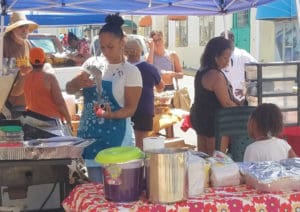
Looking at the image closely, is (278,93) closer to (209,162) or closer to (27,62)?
(27,62)

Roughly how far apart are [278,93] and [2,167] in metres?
4.56

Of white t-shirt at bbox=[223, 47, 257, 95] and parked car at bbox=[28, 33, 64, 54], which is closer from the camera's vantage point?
white t-shirt at bbox=[223, 47, 257, 95]

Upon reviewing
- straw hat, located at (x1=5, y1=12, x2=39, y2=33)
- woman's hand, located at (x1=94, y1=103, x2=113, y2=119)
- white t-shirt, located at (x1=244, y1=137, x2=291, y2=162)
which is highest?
straw hat, located at (x1=5, y1=12, x2=39, y2=33)

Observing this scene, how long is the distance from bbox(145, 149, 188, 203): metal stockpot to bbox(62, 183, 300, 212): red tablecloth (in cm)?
4

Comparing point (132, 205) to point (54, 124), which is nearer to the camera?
point (132, 205)

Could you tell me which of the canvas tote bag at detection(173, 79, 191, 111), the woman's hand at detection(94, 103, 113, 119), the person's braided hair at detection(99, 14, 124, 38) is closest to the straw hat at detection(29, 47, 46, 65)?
the person's braided hair at detection(99, 14, 124, 38)

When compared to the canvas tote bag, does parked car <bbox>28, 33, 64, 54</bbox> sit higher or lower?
higher

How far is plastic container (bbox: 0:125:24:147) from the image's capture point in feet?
10.1

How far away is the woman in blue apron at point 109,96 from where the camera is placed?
331 centimetres

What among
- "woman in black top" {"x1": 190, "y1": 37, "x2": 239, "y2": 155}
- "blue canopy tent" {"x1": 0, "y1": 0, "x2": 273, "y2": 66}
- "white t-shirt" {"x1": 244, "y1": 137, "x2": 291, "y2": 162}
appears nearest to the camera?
"white t-shirt" {"x1": 244, "y1": 137, "x2": 291, "y2": 162}

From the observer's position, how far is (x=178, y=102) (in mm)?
8039

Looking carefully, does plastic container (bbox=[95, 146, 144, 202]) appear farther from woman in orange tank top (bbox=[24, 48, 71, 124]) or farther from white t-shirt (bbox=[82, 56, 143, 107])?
woman in orange tank top (bbox=[24, 48, 71, 124])

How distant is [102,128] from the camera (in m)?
3.35

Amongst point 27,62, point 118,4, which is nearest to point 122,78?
point 27,62
